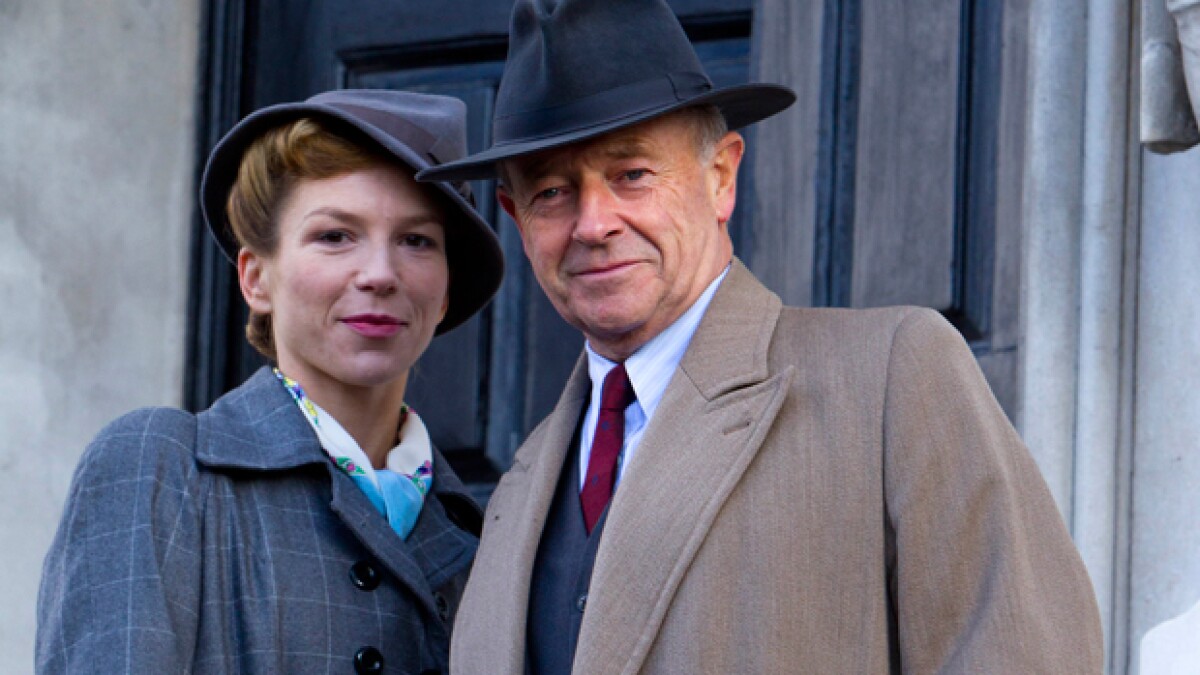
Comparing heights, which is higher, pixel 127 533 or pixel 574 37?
pixel 574 37

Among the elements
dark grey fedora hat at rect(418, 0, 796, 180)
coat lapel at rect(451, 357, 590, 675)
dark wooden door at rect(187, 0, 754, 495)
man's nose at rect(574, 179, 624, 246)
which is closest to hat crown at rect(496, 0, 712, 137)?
dark grey fedora hat at rect(418, 0, 796, 180)

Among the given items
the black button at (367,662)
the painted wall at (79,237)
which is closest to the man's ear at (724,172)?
the black button at (367,662)

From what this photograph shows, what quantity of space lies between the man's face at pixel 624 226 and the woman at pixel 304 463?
451mm

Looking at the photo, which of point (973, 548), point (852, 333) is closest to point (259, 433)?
point (852, 333)

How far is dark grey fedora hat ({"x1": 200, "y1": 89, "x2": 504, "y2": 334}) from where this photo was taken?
2592mm

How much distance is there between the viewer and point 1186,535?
2623mm

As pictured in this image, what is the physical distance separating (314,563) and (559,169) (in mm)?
702

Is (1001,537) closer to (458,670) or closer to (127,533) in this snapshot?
(458,670)

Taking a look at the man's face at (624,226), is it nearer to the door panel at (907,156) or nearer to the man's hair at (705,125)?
the man's hair at (705,125)

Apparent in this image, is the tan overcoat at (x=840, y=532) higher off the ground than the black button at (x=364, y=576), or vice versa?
the tan overcoat at (x=840, y=532)

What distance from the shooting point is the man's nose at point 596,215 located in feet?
6.83

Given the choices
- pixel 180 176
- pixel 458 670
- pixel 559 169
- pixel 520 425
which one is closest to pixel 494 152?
pixel 559 169

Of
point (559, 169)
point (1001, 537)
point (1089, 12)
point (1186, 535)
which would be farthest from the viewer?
point (1089, 12)

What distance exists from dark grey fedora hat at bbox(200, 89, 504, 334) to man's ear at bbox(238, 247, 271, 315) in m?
0.10
